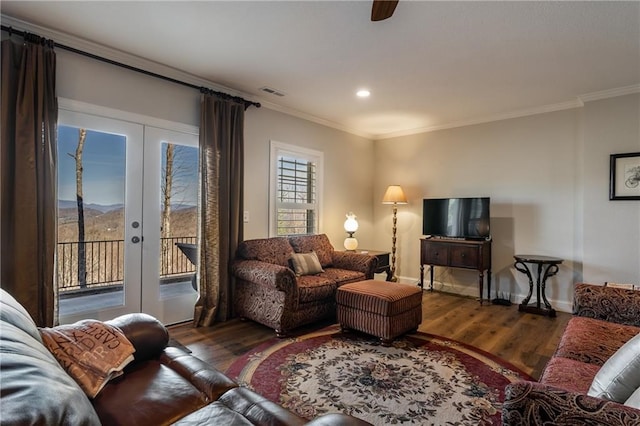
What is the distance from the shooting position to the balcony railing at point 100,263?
284 centimetres

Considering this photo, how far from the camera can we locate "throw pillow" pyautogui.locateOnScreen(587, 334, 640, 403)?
A: 1.15 m

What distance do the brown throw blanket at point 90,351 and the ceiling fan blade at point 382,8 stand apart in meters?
2.07

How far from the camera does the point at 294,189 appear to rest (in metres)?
4.79

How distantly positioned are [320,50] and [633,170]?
12.2 ft

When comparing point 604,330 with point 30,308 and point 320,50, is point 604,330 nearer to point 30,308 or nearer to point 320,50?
point 320,50

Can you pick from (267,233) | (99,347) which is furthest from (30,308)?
(267,233)


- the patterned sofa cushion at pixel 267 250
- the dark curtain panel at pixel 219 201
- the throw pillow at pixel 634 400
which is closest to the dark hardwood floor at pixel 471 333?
the dark curtain panel at pixel 219 201

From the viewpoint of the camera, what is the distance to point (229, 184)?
378 centimetres

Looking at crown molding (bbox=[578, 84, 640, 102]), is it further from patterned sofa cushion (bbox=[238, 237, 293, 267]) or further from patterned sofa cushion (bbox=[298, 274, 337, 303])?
patterned sofa cushion (bbox=[238, 237, 293, 267])

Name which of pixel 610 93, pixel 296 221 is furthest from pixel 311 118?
pixel 610 93

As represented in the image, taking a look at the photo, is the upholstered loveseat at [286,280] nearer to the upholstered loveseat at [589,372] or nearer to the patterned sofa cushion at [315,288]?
the patterned sofa cushion at [315,288]

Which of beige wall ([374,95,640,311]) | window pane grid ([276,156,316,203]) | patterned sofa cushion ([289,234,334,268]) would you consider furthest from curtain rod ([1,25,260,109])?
beige wall ([374,95,640,311])

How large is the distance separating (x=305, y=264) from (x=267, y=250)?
0.47 metres

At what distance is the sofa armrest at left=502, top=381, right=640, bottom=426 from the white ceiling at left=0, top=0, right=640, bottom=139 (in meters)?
2.31
